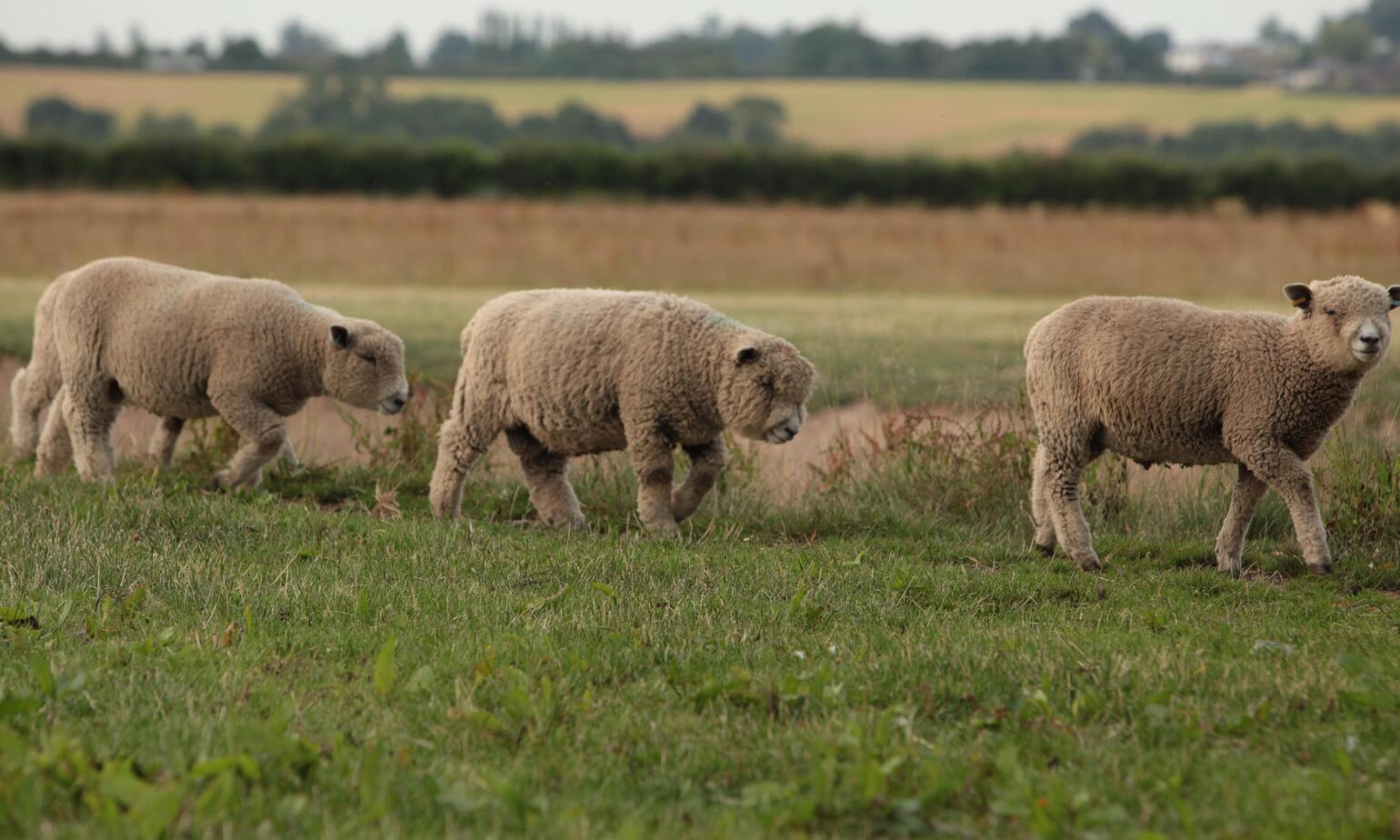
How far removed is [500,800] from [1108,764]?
204cm

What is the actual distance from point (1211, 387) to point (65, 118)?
1886 inches

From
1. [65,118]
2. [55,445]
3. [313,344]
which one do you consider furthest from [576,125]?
[313,344]

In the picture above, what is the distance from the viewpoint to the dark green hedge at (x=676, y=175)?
40381 millimetres

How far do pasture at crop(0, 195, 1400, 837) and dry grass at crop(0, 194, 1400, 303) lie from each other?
15207 millimetres

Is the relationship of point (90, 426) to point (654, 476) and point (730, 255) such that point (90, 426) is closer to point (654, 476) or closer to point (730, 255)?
point (654, 476)

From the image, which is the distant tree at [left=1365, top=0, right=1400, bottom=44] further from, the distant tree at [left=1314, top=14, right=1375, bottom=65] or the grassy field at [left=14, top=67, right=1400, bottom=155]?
the grassy field at [left=14, top=67, right=1400, bottom=155]

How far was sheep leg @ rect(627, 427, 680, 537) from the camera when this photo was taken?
27.6 ft

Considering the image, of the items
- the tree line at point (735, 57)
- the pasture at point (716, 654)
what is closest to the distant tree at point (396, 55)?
the tree line at point (735, 57)

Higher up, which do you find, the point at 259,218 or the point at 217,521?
the point at 217,521

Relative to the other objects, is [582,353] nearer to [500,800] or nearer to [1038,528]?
[1038,528]

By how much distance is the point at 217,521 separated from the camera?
833 cm

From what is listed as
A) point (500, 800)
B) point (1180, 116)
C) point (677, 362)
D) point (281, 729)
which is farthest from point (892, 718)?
point (1180, 116)

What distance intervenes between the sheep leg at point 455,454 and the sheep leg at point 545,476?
17 centimetres

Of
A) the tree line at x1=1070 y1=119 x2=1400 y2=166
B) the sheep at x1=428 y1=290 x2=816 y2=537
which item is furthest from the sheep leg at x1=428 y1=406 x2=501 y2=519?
the tree line at x1=1070 y1=119 x2=1400 y2=166
